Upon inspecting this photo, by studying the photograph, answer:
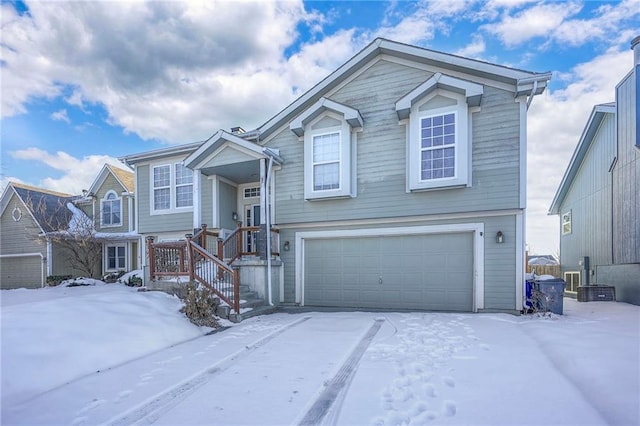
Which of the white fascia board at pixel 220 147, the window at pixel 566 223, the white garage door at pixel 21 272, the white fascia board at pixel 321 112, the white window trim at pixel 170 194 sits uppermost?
the white fascia board at pixel 321 112

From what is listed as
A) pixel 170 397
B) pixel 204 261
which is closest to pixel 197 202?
pixel 204 261

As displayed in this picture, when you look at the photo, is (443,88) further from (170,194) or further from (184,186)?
(170,194)

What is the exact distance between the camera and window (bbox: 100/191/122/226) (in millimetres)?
16047

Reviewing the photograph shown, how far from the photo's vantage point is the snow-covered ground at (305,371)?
295 centimetres

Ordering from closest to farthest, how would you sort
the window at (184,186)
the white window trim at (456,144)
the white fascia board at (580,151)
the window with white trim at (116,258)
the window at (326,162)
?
the white window trim at (456,144) < the window at (326,162) < the white fascia board at (580,151) < the window at (184,186) < the window with white trim at (116,258)

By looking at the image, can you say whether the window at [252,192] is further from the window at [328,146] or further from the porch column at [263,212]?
the window at [328,146]

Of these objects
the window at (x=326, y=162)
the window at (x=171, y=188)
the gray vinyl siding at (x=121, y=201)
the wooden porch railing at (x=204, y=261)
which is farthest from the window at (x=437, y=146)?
the gray vinyl siding at (x=121, y=201)

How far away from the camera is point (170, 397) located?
338 centimetres

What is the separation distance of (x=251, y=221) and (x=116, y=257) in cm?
927

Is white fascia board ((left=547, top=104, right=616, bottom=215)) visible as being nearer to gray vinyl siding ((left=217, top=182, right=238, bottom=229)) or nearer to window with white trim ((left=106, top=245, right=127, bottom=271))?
gray vinyl siding ((left=217, top=182, right=238, bottom=229))

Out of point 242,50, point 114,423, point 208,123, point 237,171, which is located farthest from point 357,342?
point 208,123

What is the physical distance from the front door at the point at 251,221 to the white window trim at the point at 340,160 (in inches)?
111

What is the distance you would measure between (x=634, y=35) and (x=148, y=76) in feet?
51.1

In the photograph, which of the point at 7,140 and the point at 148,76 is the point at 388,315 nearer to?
the point at 148,76
